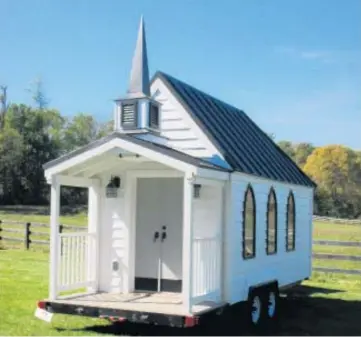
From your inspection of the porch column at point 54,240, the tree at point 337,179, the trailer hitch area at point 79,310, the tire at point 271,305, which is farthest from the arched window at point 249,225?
the tree at point 337,179

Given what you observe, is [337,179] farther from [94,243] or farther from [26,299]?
[94,243]

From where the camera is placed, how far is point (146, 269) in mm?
10914

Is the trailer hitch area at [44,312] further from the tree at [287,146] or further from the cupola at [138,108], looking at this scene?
the tree at [287,146]

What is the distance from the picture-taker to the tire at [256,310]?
10.2 meters

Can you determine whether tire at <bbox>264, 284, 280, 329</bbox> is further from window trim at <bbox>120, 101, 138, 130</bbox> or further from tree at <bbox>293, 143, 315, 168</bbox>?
tree at <bbox>293, 143, 315, 168</bbox>

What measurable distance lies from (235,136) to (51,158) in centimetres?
4522

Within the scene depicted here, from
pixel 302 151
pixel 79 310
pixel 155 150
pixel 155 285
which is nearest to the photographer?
pixel 155 150

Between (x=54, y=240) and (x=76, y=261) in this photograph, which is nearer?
(x=54, y=240)

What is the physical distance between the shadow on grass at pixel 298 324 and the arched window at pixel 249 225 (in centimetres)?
131

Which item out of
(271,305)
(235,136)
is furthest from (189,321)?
(235,136)

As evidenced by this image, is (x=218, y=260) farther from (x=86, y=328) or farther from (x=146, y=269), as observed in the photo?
(x=86, y=328)

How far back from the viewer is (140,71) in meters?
10.5

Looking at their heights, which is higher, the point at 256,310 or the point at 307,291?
the point at 256,310

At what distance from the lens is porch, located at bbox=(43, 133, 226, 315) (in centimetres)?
964
